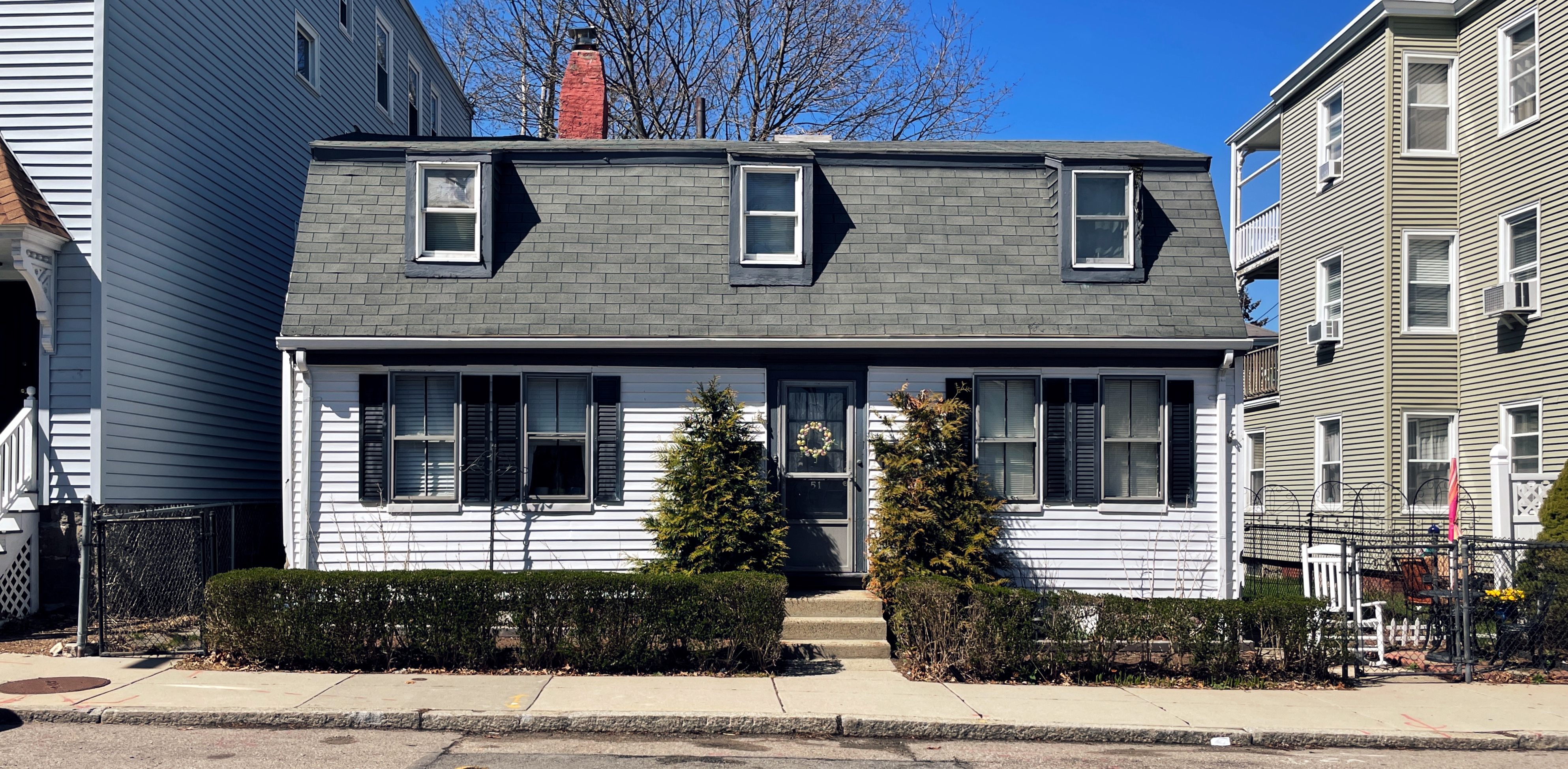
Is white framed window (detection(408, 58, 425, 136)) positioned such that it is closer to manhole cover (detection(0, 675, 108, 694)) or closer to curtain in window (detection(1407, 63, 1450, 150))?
manhole cover (detection(0, 675, 108, 694))

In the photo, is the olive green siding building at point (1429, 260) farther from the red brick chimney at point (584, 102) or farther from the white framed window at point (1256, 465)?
the red brick chimney at point (584, 102)

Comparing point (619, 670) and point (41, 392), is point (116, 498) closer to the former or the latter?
point (41, 392)

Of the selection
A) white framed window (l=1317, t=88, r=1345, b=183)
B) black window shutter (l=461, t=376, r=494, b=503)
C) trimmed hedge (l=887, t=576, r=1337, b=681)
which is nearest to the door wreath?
trimmed hedge (l=887, t=576, r=1337, b=681)

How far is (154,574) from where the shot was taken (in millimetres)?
12180

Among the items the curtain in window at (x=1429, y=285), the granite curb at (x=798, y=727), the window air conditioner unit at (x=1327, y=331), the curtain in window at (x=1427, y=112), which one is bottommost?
the granite curb at (x=798, y=727)

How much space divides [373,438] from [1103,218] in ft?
27.7

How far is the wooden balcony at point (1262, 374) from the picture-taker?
2316cm

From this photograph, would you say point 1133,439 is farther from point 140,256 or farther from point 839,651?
point 140,256

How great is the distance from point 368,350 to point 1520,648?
11.9 meters

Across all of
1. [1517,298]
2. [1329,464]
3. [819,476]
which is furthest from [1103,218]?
[1329,464]

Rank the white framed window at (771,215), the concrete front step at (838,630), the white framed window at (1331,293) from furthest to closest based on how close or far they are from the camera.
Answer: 1. the white framed window at (1331,293)
2. the white framed window at (771,215)
3. the concrete front step at (838,630)

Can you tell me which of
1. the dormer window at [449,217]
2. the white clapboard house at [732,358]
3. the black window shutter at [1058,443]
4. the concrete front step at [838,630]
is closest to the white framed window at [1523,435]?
the white clapboard house at [732,358]

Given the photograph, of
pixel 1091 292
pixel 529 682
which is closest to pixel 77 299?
pixel 529 682

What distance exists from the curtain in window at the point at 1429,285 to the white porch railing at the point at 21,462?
1947 centimetres
